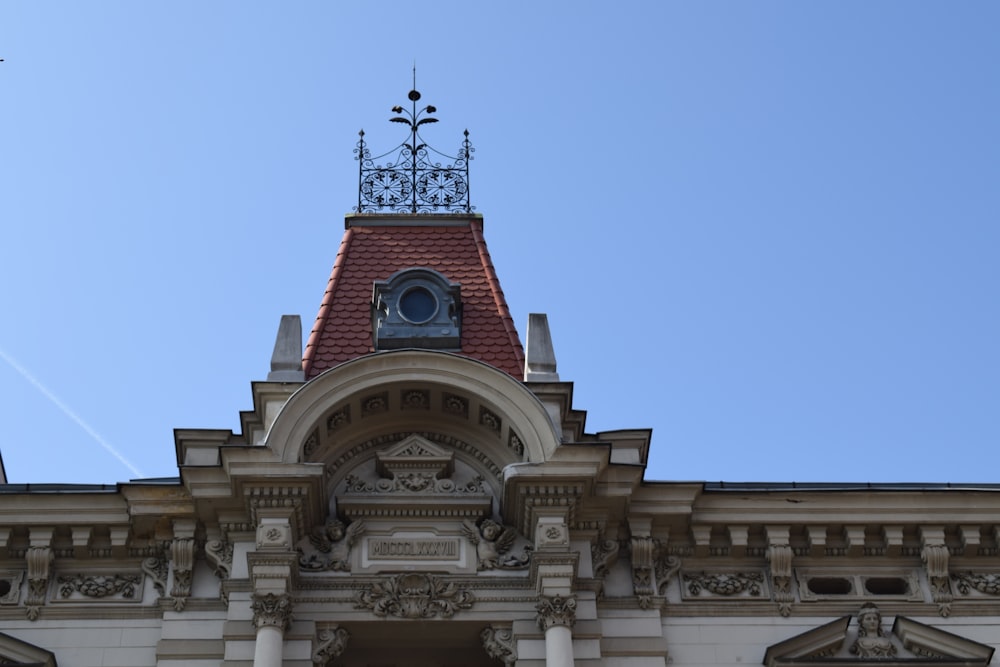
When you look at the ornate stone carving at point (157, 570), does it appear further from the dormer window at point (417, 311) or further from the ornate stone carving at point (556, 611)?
the ornate stone carving at point (556, 611)

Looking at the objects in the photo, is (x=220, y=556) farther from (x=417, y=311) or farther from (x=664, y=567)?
(x=664, y=567)

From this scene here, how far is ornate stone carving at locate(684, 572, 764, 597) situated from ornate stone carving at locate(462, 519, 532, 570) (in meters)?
2.08

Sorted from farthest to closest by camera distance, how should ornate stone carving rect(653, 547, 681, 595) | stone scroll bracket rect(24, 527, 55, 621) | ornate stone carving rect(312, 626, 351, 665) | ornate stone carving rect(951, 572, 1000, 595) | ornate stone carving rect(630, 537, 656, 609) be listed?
ornate stone carving rect(951, 572, 1000, 595)
ornate stone carving rect(653, 547, 681, 595)
ornate stone carving rect(630, 537, 656, 609)
stone scroll bracket rect(24, 527, 55, 621)
ornate stone carving rect(312, 626, 351, 665)

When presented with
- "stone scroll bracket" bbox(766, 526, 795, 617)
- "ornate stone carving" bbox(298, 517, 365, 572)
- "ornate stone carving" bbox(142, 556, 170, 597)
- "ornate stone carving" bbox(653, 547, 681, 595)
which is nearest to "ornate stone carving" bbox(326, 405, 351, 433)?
"ornate stone carving" bbox(298, 517, 365, 572)

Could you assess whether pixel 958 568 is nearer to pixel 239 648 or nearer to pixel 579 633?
pixel 579 633

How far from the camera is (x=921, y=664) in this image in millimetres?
19484

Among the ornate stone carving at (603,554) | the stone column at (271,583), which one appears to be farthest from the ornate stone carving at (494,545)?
the stone column at (271,583)

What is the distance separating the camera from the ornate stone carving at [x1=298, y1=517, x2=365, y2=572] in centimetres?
1989

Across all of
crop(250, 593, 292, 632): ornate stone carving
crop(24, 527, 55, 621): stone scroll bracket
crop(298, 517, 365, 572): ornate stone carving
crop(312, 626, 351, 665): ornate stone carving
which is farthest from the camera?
crop(298, 517, 365, 572): ornate stone carving

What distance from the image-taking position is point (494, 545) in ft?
66.2

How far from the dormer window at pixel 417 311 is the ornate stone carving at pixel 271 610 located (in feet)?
15.2

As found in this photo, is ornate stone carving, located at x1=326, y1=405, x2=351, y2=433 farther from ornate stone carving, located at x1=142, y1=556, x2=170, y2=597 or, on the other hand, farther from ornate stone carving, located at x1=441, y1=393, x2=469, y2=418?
ornate stone carving, located at x1=142, y1=556, x2=170, y2=597

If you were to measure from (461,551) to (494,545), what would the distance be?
16.1 inches

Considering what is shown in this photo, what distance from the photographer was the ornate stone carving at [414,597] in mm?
19469
